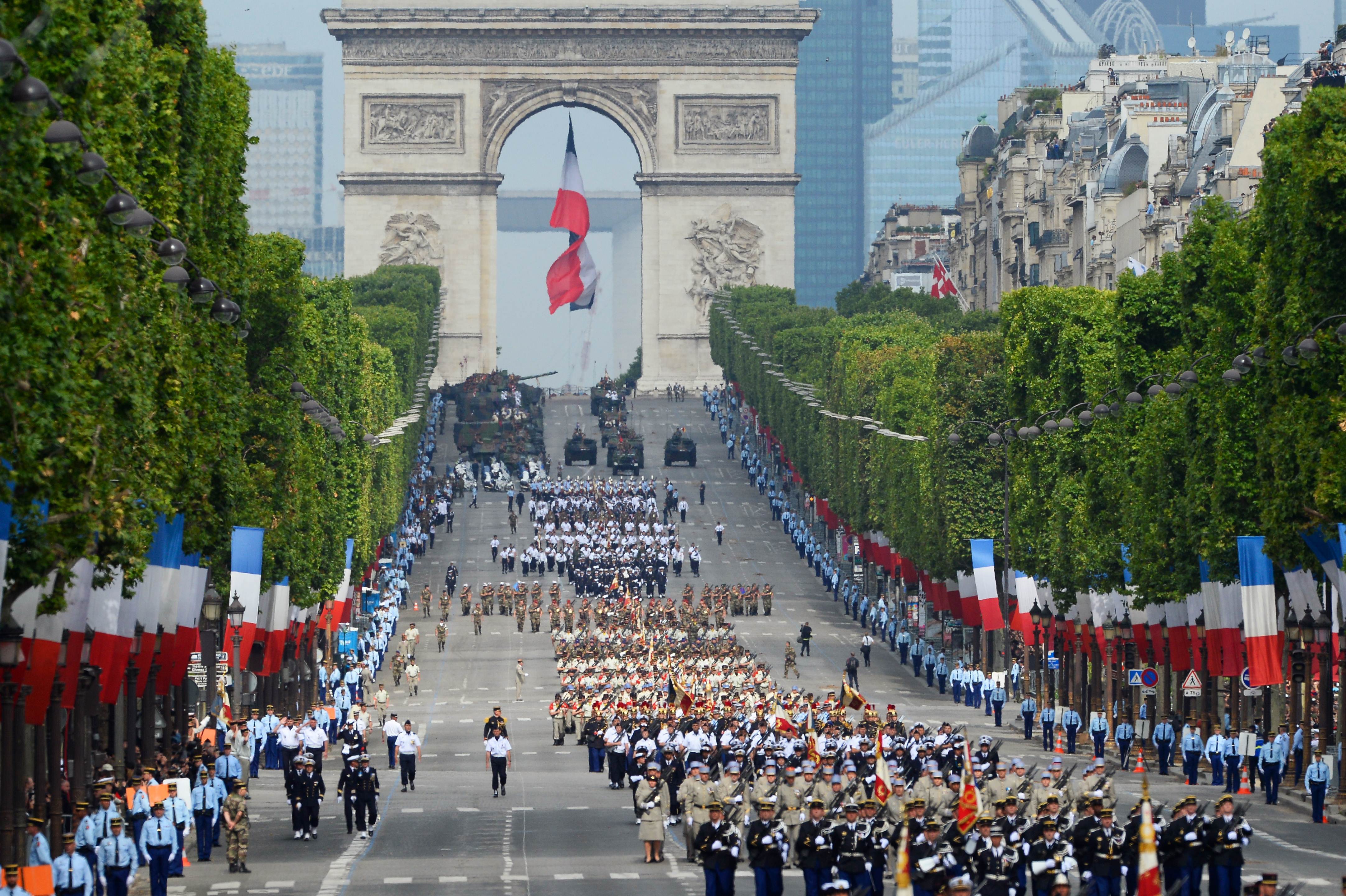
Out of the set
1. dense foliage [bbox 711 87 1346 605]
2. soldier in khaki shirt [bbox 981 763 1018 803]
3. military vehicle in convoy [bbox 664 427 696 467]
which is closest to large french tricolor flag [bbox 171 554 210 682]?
soldier in khaki shirt [bbox 981 763 1018 803]

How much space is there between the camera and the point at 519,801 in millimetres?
45688

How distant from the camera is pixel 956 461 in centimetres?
7825

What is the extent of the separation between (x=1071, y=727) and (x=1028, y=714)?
11.6ft

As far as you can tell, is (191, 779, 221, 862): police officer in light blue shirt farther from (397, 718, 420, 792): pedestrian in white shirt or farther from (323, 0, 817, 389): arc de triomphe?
(323, 0, 817, 389): arc de triomphe

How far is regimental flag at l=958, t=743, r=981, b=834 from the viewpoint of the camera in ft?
98.3

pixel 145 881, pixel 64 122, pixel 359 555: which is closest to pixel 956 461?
pixel 359 555

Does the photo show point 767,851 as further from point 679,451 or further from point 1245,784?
point 679,451

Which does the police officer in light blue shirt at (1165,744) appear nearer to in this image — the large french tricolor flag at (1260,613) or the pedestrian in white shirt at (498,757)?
the large french tricolor flag at (1260,613)

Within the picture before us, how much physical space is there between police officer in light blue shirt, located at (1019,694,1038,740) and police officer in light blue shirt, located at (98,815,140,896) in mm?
32110

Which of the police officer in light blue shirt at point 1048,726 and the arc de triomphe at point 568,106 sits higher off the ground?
the arc de triomphe at point 568,106

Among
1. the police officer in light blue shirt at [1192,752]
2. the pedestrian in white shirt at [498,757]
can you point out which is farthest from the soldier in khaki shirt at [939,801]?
the police officer in light blue shirt at [1192,752]

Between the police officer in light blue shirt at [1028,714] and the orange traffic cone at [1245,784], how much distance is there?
360 inches

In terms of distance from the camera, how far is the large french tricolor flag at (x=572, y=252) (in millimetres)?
163375

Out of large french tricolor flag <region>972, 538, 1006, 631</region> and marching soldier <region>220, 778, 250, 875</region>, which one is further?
large french tricolor flag <region>972, 538, 1006, 631</region>
